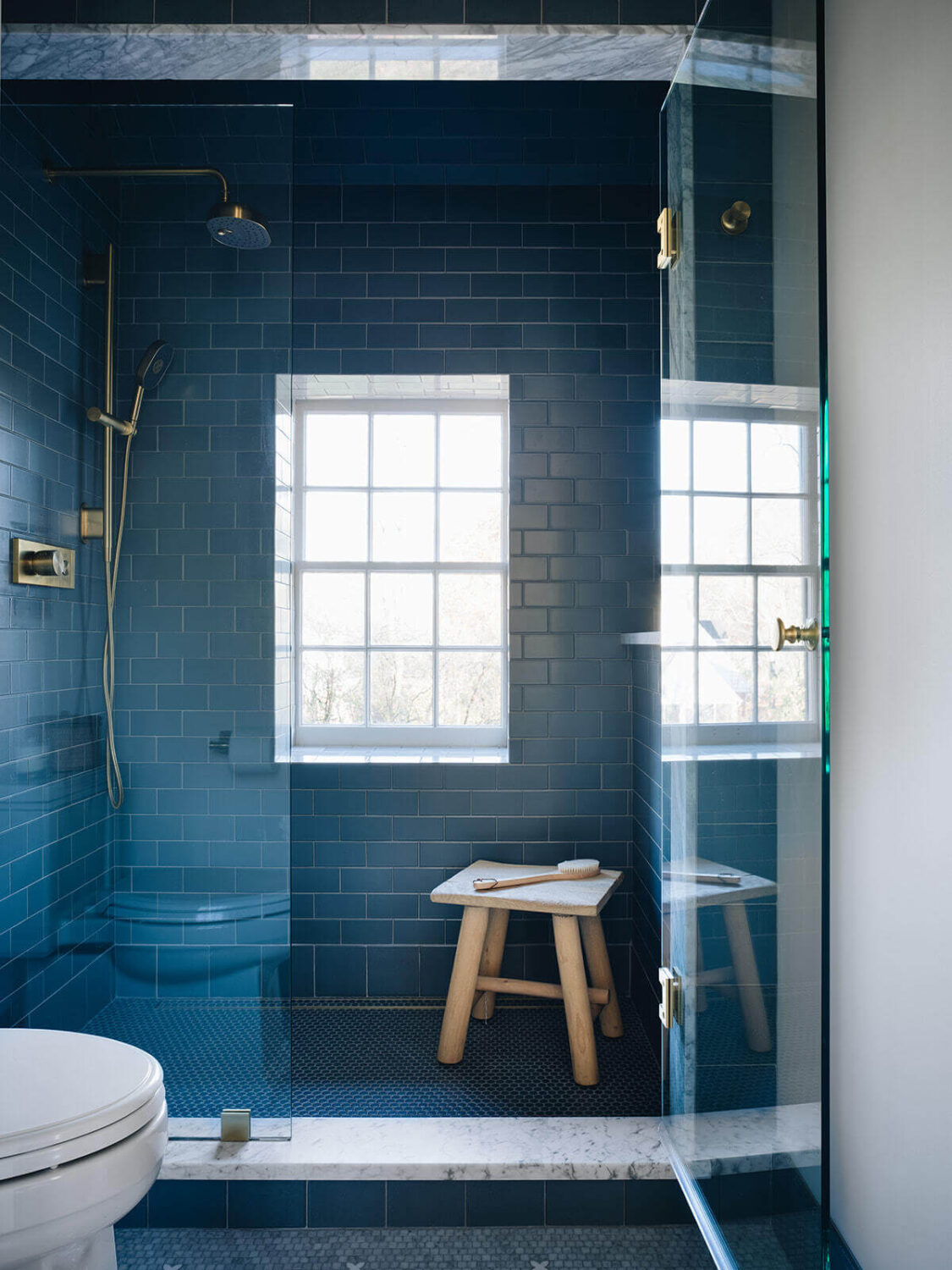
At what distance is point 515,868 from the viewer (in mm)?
2592

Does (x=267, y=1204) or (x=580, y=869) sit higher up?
(x=580, y=869)

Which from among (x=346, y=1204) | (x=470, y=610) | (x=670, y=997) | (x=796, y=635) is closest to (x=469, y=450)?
(x=470, y=610)

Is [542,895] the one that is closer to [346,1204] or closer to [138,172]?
[346,1204]

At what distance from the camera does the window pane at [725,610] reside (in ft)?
4.02

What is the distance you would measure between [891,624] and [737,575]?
0.85ft

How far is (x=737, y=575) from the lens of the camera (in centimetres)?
127

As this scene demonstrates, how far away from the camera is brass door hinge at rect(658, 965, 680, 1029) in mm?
1580

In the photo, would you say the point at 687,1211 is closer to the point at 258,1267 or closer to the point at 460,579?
the point at 258,1267

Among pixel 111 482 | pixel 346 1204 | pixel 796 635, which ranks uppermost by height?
pixel 111 482

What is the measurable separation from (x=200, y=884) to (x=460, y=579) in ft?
5.23

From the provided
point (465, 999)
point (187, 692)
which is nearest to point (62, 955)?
point (187, 692)

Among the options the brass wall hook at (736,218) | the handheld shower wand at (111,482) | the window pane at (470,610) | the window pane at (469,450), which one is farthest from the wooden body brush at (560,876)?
the brass wall hook at (736,218)

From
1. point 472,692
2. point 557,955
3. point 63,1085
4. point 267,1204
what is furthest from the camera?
point 472,692

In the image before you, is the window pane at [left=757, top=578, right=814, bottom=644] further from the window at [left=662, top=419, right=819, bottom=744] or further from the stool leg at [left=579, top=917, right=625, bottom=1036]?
the stool leg at [left=579, top=917, right=625, bottom=1036]
